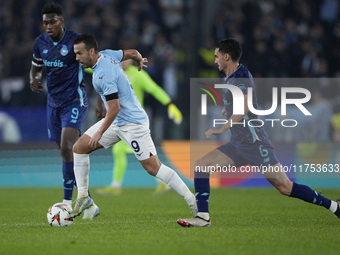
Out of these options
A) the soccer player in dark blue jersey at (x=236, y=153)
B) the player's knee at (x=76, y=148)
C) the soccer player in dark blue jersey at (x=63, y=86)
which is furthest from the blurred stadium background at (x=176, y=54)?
the soccer player in dark blue jersey at (x=236, y=153)

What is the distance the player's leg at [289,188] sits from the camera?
6.80 meters

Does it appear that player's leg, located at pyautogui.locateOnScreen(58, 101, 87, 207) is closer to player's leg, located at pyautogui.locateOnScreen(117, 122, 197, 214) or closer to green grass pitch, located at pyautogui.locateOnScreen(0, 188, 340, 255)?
green grass pitch, located at pyautogui.locateOnScreen(0, 188, 340, 255)

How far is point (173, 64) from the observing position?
1528 centimetres

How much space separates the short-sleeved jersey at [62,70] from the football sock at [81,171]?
1015 millimetres

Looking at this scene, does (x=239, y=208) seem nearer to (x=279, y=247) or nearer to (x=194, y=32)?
(x=279, y=247)

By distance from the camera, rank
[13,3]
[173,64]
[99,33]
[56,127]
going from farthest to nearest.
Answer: [13,3] → [99,33] → [173,64] → [56,127]

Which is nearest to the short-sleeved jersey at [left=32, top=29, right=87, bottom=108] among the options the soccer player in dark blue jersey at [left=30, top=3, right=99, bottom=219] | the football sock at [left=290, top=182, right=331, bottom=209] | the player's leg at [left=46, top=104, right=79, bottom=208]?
the soccer player in dark blue jersey at [left=30, top=3, right=99, bottom=219]

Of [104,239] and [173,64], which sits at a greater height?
[173,64]

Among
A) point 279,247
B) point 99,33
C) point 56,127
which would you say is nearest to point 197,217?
point 279,247

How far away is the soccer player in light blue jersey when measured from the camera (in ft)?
21.7

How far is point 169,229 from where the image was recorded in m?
6.77

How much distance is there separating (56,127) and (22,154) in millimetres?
6046

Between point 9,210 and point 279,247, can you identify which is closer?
point 279,247

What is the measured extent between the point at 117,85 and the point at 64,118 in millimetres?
1325
